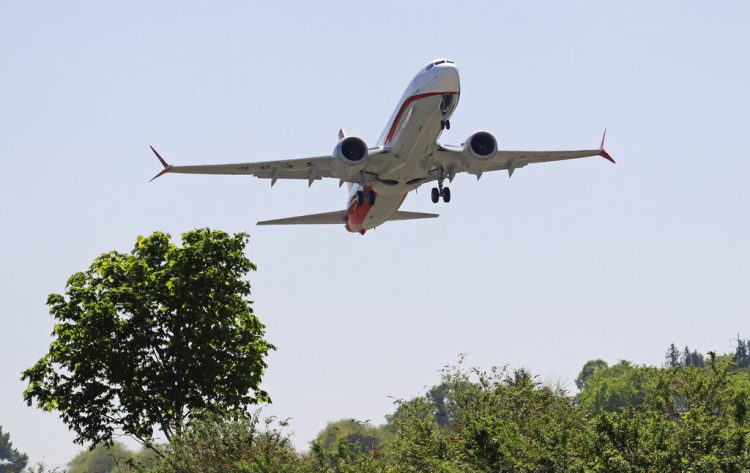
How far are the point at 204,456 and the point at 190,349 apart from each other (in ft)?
43.8

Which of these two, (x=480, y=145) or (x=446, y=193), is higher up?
(x=480, y=145)

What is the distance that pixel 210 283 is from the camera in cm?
5112

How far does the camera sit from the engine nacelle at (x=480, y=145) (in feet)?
160

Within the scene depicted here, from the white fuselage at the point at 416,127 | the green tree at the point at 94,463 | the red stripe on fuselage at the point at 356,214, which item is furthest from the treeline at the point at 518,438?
the green tree at the point at 94,463

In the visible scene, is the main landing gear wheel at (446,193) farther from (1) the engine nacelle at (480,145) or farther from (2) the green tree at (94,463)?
(2) the green tree at (94,463)

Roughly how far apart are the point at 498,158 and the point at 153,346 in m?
17.7

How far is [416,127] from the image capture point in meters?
44.9

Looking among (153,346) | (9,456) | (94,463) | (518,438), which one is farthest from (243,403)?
(9,456)

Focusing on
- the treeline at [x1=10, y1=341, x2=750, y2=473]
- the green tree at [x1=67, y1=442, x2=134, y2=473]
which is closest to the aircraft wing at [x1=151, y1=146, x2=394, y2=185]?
the treeline at [x1=10, y1=341, x2=750, y2=473]

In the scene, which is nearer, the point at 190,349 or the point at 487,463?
the point at 487,463

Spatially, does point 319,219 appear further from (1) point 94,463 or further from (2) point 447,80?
(1) point 94,463

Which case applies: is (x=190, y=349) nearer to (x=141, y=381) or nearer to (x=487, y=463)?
(x=141, y=381)

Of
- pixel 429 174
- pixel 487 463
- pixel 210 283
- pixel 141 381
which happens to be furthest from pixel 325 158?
pixel 487 463

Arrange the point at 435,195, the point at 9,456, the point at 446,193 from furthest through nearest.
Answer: the point at 9,456
the point at 435,195
the point at 446,193
